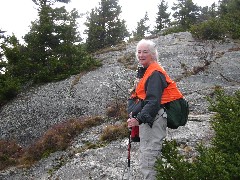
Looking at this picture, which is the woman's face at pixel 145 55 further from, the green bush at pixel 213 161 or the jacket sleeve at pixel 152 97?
the green bush at pixel 213 161

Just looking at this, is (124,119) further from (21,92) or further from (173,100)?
(21,92)

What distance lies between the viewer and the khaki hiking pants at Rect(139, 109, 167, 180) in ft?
15.5

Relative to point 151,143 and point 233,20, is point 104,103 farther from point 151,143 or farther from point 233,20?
point 233,20

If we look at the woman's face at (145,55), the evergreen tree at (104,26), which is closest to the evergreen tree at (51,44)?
the evergreen tree at (104,26)

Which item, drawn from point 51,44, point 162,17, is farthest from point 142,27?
point 51,44

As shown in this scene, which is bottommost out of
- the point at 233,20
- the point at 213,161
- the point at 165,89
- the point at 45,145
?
the point at 45,145

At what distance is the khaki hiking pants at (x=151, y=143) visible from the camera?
473 cm

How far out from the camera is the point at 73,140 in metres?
10.5

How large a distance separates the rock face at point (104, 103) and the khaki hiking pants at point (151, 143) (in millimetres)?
1852

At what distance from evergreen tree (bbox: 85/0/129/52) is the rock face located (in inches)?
185

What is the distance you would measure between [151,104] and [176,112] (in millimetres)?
530

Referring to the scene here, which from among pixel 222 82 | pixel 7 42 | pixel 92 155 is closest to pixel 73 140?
pixel 92 155

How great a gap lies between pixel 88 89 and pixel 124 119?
451 cm

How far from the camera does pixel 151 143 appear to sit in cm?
476
